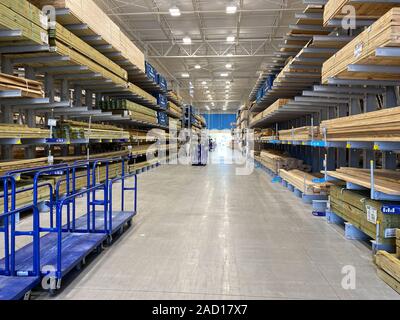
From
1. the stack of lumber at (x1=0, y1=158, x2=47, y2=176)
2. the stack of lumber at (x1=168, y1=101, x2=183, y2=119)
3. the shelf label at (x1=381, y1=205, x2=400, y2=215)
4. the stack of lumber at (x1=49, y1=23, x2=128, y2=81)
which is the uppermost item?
the stack of lumber at (x1=168, y1=101, x2=183, y2=119)

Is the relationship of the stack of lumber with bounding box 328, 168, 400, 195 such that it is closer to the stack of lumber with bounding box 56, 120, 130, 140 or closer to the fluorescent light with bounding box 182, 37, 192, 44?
the stack of lumber with bounding box 56, 120, 130, 140

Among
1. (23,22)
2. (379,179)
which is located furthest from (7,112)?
(379,179)

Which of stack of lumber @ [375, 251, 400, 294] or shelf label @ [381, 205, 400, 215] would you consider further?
shelf label @ [381, 205, 400, 215]

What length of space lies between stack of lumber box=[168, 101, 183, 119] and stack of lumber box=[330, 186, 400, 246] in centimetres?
1584

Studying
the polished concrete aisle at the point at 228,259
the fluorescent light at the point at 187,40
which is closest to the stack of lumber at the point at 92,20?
the polished concrete aisle at the point at 228,259

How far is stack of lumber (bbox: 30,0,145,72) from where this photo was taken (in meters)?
6.63

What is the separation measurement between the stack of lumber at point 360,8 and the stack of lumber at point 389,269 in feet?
10.7

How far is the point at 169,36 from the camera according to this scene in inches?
685

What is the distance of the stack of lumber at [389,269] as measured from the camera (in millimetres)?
3147

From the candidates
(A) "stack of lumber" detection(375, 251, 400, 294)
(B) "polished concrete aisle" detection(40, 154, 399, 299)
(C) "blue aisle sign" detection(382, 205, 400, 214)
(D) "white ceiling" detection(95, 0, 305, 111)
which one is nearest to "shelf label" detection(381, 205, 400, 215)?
(C) "blue aisle sign" detection(382, 205, 400, 214)

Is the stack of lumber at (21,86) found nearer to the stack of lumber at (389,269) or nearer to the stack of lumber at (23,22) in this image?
the stack of lumber at (23,22)

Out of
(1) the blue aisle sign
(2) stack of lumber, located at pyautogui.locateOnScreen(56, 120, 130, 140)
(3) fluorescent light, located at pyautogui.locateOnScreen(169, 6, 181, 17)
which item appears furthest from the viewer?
(3) fluorescent light, located at pyautogui.locateOnScreen(169, 6, 181, 17)
